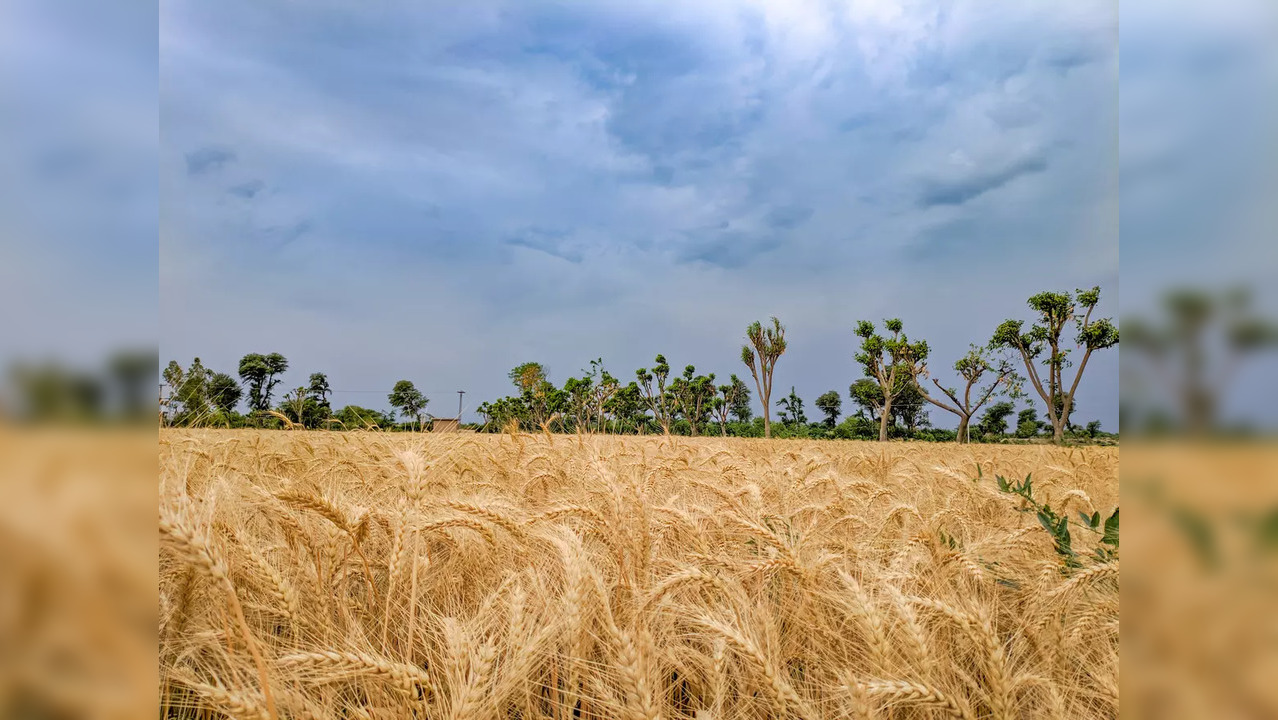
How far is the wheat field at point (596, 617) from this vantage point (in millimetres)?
1070

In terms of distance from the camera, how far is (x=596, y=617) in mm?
1424

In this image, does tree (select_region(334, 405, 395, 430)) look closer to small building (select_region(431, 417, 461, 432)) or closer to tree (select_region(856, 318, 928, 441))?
small building (select_region(431, 417, 461, 432))

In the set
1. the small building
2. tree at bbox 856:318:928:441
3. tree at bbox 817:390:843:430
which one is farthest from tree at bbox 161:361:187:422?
tree at bbox 817:390:843:430

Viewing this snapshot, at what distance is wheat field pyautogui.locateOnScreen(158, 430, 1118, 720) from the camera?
1070mm

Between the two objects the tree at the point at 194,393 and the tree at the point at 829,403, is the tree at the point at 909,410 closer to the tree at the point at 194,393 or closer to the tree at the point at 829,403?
the tree at the point at 829,403

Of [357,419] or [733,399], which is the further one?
[733,399]

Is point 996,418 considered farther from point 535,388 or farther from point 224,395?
point 224,395

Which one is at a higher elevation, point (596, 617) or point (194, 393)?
point (194, 393)
